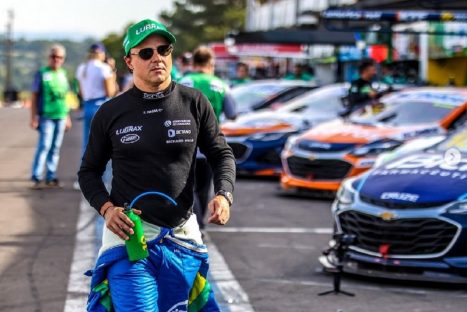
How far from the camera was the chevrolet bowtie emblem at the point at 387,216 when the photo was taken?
764cm

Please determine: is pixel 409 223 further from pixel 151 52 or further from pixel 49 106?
pixel 49 106

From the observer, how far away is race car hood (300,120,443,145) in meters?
12.7

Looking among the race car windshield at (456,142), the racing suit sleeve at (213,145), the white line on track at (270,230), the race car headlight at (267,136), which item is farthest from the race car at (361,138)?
the racing suit sleeve at (213,145)

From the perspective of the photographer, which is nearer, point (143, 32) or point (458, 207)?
point (143, 32)

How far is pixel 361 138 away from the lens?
42.2 feet

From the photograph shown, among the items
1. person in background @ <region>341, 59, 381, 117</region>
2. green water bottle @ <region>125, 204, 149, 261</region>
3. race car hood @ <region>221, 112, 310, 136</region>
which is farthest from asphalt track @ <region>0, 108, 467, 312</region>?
green water bottle @ <region>125, 204, 149, 261</region>

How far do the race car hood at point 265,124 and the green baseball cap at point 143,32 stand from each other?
34.6 feet

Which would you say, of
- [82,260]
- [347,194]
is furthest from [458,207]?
[82,260]

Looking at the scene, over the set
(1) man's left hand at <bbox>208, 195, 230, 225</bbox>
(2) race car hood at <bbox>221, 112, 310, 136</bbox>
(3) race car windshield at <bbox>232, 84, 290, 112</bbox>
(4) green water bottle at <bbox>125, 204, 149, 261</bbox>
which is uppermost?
(1) man's left hand at <bbox>208, 195, 230, 225</bbox>

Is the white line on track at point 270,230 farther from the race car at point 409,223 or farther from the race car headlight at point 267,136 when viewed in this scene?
the race car headlight at point 267,136

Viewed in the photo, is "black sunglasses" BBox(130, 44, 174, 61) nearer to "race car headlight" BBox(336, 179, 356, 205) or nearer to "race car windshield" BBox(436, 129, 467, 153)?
"race car headlight" BBox(336, 179, 356, 205)

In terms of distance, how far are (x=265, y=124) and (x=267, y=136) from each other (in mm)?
348

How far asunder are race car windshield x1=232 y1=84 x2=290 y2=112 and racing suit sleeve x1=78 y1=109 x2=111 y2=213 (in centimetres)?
1441

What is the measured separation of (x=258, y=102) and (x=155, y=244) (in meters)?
14.9
